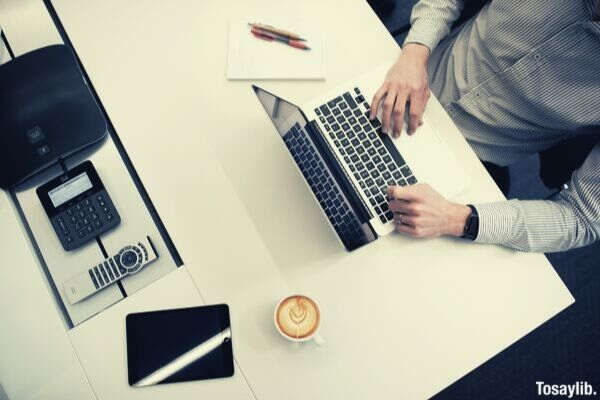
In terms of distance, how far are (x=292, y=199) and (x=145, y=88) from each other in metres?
0.38

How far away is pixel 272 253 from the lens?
2.72 feet

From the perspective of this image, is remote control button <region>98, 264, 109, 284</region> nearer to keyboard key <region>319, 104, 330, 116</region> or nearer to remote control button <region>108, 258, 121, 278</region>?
remote control button <region>108, 258, 121, 278</region>

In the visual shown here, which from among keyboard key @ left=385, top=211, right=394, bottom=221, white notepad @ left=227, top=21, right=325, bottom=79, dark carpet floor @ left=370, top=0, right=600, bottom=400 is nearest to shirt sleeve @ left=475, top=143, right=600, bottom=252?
keyboard key @ left=385, top=211, right=394, bottom=221

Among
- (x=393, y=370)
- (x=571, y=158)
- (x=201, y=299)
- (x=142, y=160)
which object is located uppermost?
(x=142, y=160)

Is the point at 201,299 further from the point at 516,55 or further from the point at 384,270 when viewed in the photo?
the point at 516,55

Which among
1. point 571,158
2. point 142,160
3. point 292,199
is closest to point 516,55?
point 571,158

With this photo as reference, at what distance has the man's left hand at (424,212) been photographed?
76cm

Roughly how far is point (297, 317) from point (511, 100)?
0.67 m

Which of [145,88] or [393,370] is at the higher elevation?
[145,88]

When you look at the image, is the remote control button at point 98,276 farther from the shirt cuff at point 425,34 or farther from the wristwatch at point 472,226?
the shirt cuff at point 425,34

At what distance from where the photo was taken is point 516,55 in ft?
3.03

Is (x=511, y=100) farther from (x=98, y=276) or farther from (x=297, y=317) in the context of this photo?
(x=98, y=276)

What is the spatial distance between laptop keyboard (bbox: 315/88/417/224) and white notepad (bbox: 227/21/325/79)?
0.12 metres

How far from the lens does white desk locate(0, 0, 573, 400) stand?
789 millimetres
